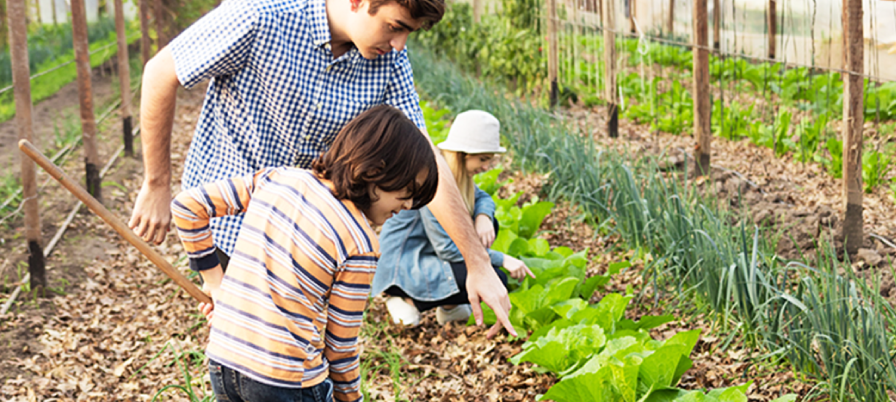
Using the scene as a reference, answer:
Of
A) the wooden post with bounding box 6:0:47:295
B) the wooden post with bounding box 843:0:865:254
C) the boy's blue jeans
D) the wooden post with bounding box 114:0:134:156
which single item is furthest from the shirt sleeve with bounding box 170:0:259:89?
the wooden post with bounding box 114:0:134:156

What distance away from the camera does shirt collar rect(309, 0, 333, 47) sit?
6.32 feet

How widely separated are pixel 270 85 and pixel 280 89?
27 mm

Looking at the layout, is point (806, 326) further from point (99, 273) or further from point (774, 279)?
point (99, 273)

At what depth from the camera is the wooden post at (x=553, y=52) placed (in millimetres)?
7000

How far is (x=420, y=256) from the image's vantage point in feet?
10.2

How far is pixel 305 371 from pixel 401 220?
1.65 m

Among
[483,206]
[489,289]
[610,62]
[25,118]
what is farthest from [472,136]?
[610,62]

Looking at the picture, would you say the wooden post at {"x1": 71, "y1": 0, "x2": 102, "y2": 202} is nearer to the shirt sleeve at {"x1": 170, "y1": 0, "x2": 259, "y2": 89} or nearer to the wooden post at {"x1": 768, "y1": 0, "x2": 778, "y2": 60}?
the shirt sleeve at {"x1": 170, "y1": 0, "x2": 259, "y2": 89}

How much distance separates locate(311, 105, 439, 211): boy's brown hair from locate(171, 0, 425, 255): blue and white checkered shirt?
50 cm

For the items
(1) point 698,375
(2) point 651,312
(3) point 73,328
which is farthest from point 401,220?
(3) point 73,328

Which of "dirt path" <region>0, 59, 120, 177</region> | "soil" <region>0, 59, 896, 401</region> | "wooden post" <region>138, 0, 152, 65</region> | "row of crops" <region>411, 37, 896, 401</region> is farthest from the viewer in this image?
"wooden post" <region>138, 0, 152, 65</region>

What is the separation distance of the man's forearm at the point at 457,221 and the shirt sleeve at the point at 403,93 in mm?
219

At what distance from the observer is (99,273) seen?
13.3 feet

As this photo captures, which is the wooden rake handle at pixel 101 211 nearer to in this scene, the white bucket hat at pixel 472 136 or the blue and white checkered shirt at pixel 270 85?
the blue and white checkered shirt at pixel 270 85
